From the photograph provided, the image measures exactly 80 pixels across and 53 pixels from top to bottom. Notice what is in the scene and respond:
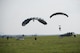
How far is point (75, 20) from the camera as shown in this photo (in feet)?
21.0

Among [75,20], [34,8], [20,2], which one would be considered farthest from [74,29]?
[20,2]

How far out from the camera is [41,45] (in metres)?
6.27

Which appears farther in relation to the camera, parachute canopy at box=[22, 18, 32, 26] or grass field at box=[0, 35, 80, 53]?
parachute canopy at box=[22, 18, 32, 26]

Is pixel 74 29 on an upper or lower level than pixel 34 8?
lower

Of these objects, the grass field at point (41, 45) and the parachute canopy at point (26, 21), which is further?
the parachute canopy at point (26, 21)

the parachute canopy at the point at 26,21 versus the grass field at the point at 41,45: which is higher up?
the parachute canopy at the point at 26,21

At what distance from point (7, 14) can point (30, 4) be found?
2.95 ft

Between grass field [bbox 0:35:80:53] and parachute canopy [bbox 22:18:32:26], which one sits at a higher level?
parachute canopy [bbox 22:18:32:26]

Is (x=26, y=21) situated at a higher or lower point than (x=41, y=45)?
higher

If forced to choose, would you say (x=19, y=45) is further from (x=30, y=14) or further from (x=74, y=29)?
(x=74, y=29)

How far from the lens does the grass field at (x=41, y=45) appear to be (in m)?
6.14

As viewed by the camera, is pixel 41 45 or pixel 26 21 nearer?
pixel 41 45

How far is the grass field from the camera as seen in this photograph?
6.14 metres

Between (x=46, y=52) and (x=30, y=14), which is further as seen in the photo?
(x=30, y=14)
